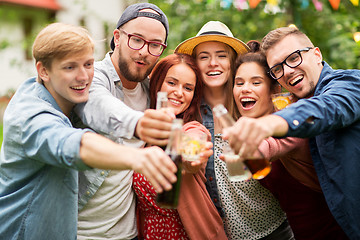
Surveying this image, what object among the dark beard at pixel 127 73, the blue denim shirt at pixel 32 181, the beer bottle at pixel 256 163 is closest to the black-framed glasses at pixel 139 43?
the dark beard at pixel 127 73

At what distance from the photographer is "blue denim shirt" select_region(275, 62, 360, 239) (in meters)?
2.07

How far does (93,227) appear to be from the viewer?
2.66 meters

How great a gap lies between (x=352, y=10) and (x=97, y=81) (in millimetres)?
5200

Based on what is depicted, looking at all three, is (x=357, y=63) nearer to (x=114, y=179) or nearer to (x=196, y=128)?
(x=196, y=128)

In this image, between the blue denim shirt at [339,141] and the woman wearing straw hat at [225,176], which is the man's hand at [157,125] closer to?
→ the blue denim shirt at [339,141]

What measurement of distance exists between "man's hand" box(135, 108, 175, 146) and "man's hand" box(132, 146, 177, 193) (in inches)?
6.0

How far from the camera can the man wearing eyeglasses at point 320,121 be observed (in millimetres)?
1883

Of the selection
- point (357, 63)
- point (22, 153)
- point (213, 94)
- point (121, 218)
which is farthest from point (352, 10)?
point (22, 153)

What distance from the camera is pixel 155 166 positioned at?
5.40 feet

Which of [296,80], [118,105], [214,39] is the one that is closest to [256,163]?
[118,105]

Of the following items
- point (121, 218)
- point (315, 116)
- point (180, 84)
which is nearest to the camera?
point (315, 116)

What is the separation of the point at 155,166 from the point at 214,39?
1905 mm

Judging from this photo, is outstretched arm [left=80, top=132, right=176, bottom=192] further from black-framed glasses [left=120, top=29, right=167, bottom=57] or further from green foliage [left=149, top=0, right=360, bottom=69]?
green foliage [left=149, top=0, right=360, bottom=69]

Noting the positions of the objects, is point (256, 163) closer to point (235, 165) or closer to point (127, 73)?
point (235, 165)
